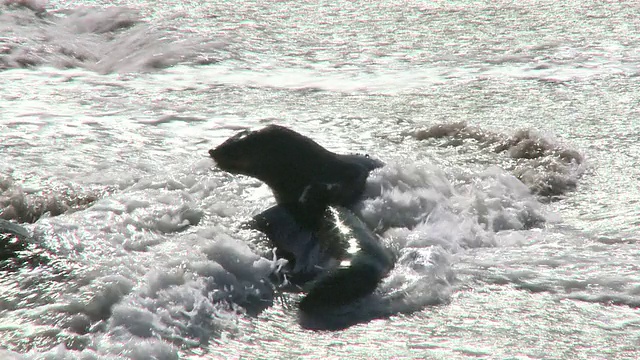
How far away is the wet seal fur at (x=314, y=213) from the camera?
95.9 inches

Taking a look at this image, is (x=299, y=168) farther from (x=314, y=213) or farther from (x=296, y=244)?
(x=296, y=244)

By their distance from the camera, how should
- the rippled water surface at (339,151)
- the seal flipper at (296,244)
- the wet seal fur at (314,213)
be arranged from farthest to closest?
the seal flipper at (296,244), the wet seal fur at (314,213), the rippled water surface at (339,151)

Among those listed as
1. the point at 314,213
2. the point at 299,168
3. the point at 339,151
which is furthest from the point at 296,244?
the point at 339,151

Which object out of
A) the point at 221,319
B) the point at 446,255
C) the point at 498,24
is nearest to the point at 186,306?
the point at 221,319

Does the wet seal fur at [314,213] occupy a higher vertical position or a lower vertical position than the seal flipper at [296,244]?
higher

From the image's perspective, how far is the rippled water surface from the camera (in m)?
2.22

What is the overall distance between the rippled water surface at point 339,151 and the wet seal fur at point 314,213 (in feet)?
0.22

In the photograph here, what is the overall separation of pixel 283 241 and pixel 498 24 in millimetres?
4646

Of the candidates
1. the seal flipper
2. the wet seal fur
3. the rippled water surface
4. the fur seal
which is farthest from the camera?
the fur seal

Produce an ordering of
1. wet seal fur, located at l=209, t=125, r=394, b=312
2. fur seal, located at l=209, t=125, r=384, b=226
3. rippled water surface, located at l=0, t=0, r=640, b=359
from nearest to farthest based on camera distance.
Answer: rippled water surface, located at l=0, t=0, r=640, b=359
wet seal fur, located at l=209, t=125, r=394, b=312
fur seal, located at l=209, t=125, r=384, b=226

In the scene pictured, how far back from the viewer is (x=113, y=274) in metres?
2.39

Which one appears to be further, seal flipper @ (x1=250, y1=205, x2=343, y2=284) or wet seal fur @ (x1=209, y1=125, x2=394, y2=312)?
seal flipper @ (x1=250, y1=205, x2=343, y2=284)

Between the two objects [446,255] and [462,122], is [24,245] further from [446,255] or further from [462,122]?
[462,122]

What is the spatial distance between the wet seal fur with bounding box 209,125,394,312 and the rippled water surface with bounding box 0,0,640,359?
0.22ft
